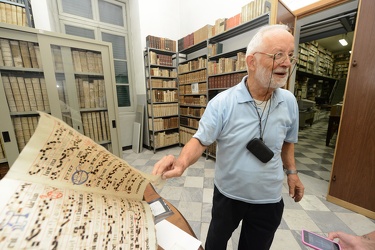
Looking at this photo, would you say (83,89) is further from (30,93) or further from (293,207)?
(293,207)

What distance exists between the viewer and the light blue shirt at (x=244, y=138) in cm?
79

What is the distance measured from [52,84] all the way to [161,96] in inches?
78.3

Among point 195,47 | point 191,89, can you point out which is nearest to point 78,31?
point 195,47

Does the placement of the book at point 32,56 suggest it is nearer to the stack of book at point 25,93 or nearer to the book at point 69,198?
the stack of book at point 25,93

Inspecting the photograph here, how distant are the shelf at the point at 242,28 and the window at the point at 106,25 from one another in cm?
210

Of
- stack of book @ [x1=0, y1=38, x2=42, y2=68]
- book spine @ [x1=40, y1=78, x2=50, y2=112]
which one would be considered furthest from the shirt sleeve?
stack of book @ [x1=0, y1=38, x2=42, y2=68]

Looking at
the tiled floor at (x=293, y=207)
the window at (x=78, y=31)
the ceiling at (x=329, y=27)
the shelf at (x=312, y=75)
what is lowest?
the tiled floor at (x=293, y=207)

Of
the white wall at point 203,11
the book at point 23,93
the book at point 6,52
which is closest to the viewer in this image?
the book at point 6,52

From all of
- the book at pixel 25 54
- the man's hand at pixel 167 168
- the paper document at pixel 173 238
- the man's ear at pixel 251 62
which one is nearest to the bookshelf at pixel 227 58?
the man's ear at pixel 251 62

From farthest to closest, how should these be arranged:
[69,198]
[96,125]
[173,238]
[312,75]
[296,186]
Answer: [312,75] < [96,125] < [296,186] < [173,238] < [69,198]

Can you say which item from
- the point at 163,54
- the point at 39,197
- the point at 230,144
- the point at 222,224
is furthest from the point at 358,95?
the point at 163,54

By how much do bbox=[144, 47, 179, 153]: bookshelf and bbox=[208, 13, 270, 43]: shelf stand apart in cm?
111

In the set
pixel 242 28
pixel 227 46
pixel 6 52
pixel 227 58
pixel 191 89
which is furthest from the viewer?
pixel 191 89

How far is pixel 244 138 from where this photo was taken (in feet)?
2.58
